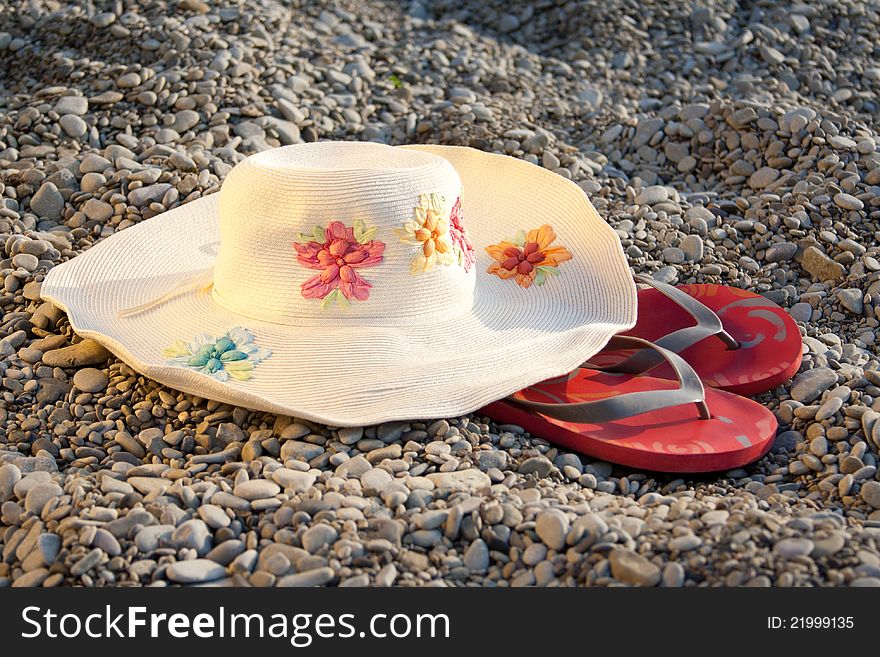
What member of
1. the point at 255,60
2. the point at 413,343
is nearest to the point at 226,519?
the point at 413,343

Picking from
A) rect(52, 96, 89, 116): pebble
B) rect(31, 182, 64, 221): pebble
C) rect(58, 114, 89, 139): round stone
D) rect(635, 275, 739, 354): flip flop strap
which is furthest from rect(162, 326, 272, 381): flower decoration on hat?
rect(52, 96, 89, 116): pebble

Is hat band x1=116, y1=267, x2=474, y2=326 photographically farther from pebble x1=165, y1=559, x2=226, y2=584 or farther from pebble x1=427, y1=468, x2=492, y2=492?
pebble x1=165, y1=559, x2=226, y2=584

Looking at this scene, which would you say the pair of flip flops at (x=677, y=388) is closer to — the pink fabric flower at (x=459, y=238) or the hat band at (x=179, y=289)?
the pink fabric flower at (x=459, y=238)

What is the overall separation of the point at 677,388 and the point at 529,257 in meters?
0.59

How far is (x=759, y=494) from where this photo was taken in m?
2.23

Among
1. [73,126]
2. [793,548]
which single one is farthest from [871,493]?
[73,126]

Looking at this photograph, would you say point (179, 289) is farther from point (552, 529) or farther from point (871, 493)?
point (871, 493)

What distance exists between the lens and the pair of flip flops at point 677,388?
2318 mm

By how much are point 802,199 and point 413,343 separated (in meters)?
1.74

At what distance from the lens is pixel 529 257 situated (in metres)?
2.86

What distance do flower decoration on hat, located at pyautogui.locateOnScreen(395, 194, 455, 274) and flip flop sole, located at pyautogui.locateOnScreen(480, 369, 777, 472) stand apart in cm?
40

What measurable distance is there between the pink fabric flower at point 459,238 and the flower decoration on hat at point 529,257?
8.6 inches

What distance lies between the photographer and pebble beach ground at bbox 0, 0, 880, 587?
1.87 meters
